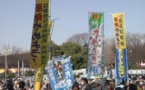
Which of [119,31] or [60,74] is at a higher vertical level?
[119,31]

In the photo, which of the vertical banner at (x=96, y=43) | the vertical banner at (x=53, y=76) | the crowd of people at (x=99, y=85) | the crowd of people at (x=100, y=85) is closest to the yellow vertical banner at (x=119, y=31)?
the vertical banner at (x=96, y=43)

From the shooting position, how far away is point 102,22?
17.5 meters

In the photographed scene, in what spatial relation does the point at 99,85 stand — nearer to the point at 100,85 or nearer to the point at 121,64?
the point at 100,85

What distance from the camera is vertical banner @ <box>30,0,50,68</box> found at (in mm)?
9180

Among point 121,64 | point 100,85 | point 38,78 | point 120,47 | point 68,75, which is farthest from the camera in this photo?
point 120,47

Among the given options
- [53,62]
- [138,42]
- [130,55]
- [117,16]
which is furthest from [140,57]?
[53,62]

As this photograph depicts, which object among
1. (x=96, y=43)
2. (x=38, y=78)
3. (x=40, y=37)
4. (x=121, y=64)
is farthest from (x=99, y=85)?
(x=96, y=43)

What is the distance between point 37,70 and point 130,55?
2655 inches

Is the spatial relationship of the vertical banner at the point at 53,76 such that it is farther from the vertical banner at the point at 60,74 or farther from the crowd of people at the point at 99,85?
the crowd of people at the point at 99,85

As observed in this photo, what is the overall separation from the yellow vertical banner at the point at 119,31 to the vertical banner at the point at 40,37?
8214 millimetres

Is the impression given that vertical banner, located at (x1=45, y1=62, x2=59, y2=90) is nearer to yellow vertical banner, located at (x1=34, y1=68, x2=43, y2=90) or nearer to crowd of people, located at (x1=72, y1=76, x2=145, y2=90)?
crowd of people, located at (x1=72, y1=76, x2=145, y2=90)

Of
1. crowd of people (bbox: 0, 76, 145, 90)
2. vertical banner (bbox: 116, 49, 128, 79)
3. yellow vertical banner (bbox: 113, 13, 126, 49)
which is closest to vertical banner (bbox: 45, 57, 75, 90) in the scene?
crowd of people (bbox: 0, 76, 145, 90)

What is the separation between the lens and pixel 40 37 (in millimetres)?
9297

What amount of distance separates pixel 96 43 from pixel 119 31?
117cm
